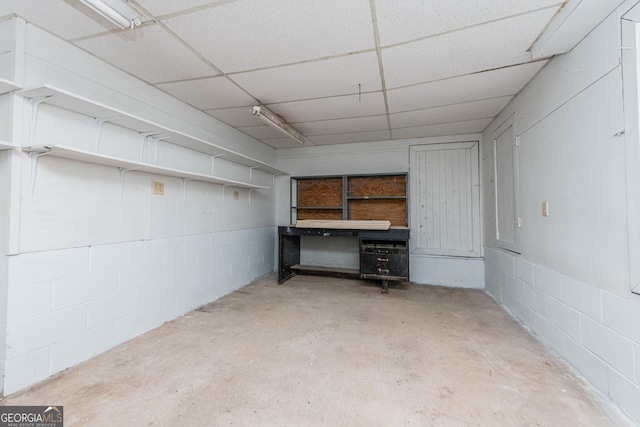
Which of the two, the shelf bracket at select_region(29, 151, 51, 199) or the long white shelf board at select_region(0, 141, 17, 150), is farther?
the shelf bracket at select_region(29, 151, 51, 199)

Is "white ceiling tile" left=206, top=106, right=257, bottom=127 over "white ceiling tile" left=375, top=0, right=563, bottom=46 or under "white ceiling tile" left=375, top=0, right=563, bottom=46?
over

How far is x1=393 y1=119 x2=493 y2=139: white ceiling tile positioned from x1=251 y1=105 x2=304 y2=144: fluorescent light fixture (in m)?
1.57

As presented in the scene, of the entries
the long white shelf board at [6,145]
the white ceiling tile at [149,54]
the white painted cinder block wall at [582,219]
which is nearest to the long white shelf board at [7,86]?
the long white shelf board at [6,145]

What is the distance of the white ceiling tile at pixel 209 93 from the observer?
2545mm

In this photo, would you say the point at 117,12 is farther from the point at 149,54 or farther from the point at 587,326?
the point at 587,326

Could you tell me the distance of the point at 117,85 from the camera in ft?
7.43

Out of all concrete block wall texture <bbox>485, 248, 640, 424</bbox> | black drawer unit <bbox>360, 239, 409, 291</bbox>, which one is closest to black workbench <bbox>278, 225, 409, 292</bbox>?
black drawer unit <bbox>360, 239, 409, 291</bbox>

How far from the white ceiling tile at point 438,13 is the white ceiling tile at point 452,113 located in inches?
56.7

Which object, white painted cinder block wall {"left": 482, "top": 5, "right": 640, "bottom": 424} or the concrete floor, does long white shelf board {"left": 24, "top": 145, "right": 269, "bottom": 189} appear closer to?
the concrete floor

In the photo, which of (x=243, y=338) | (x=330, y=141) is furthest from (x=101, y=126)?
(x=330, y=141)

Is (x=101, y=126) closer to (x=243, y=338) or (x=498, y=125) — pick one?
(x=243, y=338)

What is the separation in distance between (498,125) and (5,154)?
4.64 meters

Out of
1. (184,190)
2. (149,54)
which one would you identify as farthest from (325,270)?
(149,54)

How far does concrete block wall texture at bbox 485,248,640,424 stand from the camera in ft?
4.83
